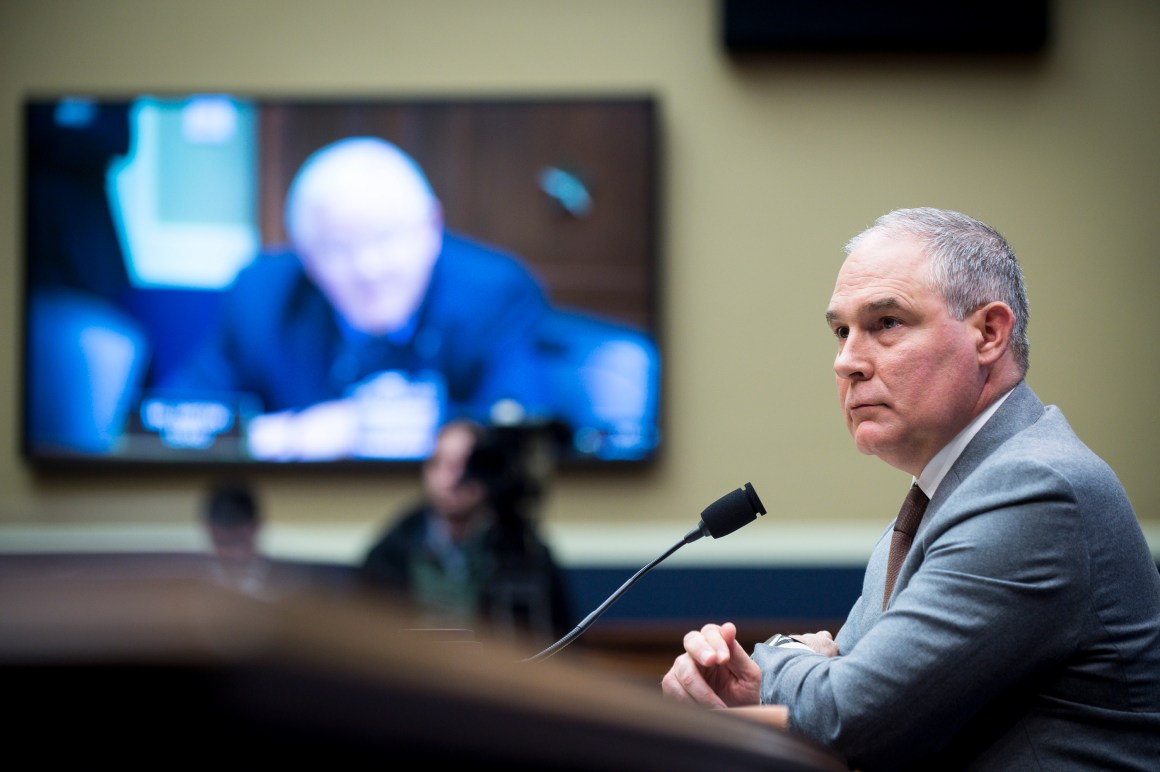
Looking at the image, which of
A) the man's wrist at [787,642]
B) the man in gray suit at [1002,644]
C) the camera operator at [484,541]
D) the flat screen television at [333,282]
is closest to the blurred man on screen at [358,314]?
the flat screen television at [333,282]

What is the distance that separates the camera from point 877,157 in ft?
14.0

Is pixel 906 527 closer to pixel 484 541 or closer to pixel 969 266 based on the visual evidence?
pixel 969 266

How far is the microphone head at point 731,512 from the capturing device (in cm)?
142

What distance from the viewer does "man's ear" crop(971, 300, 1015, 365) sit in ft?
4.56

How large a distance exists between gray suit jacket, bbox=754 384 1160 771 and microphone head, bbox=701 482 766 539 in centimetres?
22

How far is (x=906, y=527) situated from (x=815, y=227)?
2958mm

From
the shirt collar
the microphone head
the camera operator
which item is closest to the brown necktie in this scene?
the shirt collar

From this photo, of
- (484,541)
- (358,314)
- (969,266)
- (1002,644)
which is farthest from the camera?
(358,314)

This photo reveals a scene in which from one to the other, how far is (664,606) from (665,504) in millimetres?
348

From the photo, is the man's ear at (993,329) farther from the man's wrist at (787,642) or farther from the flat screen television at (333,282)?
the flat screen television at (333,282)

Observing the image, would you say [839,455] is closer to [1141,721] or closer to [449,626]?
[1141,721]

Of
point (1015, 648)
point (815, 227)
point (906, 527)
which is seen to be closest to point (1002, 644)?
point (1015, 648)

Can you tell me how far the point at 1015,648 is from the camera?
117 cm

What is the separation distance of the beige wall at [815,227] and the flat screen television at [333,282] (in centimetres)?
14
